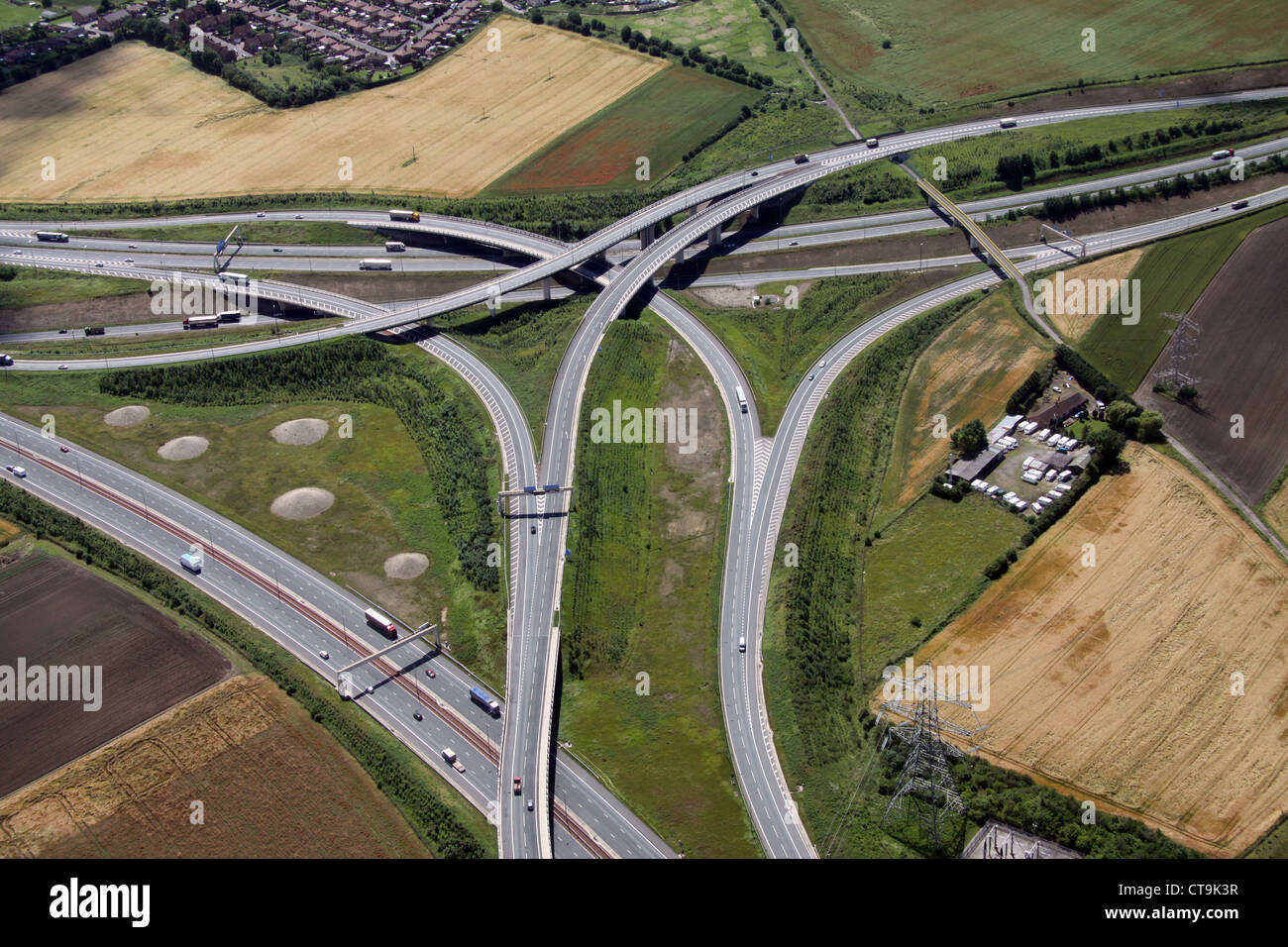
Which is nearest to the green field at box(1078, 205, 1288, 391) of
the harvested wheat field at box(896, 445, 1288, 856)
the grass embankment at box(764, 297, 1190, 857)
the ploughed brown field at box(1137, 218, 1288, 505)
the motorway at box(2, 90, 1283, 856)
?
the ploughed brown field at box(1137, 218, 1288, 505)

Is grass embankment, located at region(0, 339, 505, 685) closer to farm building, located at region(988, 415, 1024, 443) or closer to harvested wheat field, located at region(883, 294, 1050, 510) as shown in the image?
harvested wheat field, located at region(883, 294, 1050, 510)

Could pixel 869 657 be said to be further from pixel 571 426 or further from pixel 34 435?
pixel 34 435

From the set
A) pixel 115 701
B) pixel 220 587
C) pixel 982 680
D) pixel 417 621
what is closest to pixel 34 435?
pixel 220 587

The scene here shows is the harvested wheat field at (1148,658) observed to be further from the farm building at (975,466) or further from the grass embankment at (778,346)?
the grass embankment at (778,346)

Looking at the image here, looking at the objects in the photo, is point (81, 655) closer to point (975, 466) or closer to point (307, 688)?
point (307, 688)

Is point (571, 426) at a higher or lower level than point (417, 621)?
higher

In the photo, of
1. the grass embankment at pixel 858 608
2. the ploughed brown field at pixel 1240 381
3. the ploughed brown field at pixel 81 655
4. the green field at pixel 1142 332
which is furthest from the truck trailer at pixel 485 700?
the green field at pixel 1142 332
